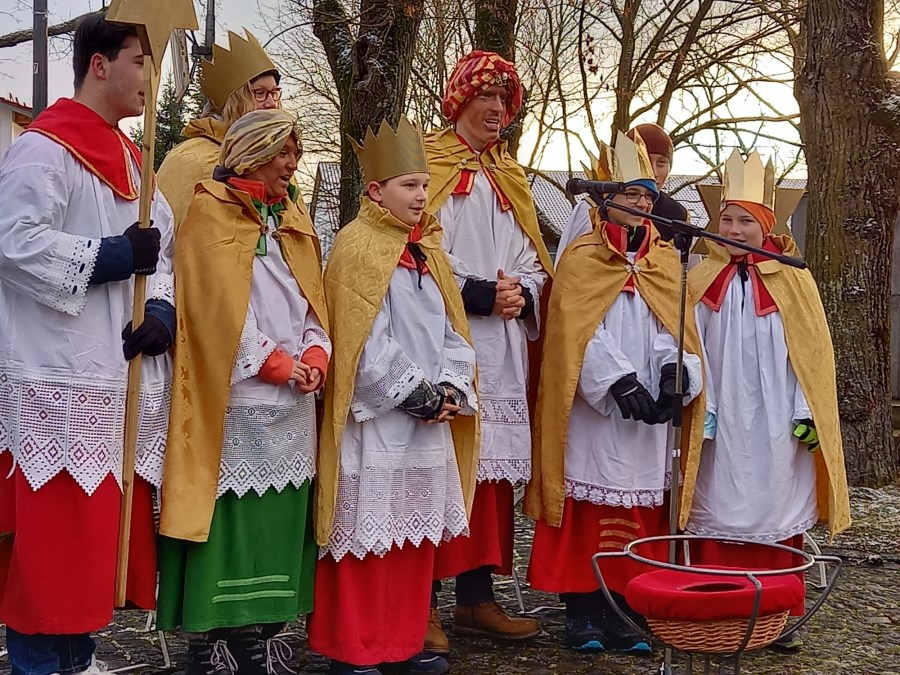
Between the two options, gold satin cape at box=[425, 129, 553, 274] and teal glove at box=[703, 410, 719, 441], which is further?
gold satin cape at box=[425, 129, 553, 274]

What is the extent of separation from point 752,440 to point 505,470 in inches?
42.0

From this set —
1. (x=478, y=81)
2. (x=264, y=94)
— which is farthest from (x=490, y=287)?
(x=264, y=94)

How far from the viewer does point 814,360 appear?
479 cm

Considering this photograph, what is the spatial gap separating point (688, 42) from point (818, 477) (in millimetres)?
9145

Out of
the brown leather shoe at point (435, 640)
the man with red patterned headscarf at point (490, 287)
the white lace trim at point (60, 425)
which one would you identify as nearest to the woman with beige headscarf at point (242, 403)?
the white lace trim at point (60, 425)

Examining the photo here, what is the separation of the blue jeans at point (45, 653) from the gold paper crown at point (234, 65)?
224 centimetres

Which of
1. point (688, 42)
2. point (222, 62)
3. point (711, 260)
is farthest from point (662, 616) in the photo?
point (688, 42)

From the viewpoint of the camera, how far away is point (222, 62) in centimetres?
452

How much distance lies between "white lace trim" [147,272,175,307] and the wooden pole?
0.40 ft

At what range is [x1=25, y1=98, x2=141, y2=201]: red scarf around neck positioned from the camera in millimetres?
3500

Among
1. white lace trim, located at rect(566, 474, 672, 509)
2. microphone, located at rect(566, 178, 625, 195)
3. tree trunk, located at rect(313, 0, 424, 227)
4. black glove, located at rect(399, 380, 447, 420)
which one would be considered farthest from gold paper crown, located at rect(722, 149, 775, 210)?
tree trunk, located at rect(313, 0, 424, 227)

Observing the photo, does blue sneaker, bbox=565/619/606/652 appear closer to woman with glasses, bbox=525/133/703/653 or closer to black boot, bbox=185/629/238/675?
woman with glasses, bbox=525/133/703/653

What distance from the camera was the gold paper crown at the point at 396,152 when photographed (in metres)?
4.26

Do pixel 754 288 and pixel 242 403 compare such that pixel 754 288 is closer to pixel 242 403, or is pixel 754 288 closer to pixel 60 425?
pixel 242 403
